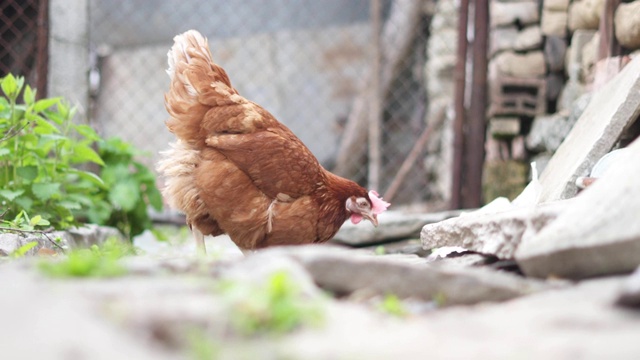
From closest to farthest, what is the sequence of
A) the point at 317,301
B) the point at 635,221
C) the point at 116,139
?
the point at 317,301, the point at 635,221, the point at 116,139

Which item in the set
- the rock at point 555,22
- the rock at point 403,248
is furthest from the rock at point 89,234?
the rock at point 555,22

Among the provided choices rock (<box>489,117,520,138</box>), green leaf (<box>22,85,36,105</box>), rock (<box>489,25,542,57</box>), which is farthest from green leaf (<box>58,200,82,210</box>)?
rock (<box>489,25,542,57</box>)

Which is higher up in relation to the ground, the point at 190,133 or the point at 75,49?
the point at 75,49

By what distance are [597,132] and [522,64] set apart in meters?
2.17

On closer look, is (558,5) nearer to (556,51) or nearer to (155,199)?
(556,51)

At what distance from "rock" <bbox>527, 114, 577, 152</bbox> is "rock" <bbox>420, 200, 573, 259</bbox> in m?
2.32

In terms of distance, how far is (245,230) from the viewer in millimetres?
4027

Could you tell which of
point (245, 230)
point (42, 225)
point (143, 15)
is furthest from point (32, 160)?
point (143, 15)

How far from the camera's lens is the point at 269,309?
159 cm

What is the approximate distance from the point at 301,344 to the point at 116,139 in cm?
440

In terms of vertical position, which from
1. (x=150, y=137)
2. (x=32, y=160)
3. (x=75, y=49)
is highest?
(x=75, y=49)

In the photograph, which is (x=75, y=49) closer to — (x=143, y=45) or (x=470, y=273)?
(x=143, y=45)

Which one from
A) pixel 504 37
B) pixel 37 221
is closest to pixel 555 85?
pixel 504 37

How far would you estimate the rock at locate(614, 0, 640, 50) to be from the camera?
14.6 ft
